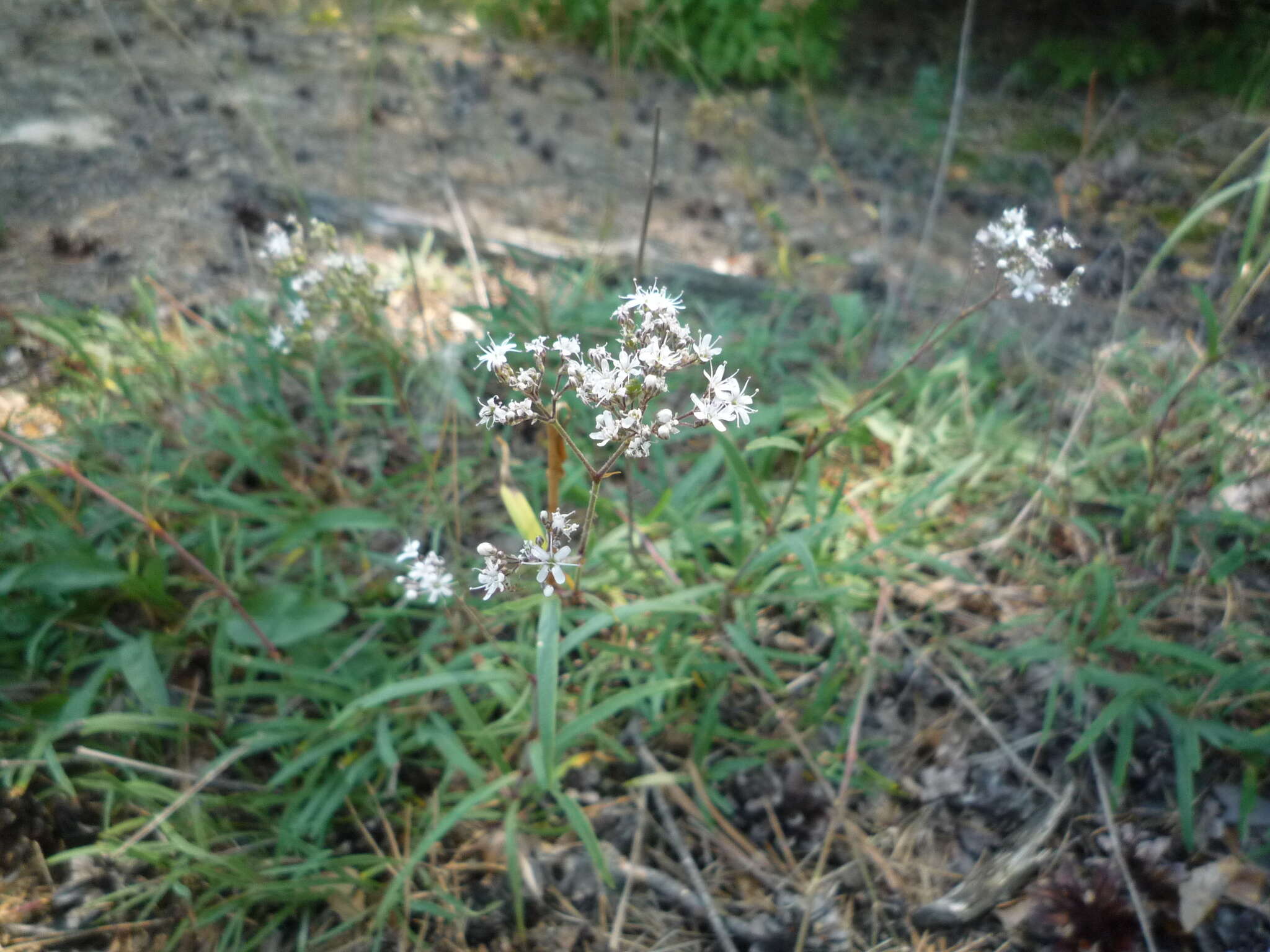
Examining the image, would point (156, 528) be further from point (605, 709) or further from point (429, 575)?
point (605, 709)

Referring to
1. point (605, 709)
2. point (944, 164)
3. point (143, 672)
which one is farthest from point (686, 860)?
point (944, 164)

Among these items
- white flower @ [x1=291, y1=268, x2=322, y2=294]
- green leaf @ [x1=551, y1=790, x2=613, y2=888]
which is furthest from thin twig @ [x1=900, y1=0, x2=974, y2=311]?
green leaf @ [x1=551, y1=790, x2=613, y2=888]

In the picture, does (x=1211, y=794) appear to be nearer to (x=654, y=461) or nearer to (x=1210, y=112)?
(x=654, y=461)

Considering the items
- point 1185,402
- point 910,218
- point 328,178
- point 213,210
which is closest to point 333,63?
point 328,178

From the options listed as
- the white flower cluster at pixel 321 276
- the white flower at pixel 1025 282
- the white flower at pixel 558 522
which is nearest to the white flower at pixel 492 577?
the white flower at pixel 558 522

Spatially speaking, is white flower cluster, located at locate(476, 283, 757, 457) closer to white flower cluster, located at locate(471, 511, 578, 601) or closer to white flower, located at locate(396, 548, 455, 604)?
white flower cluster, located at locate(471, 511, 578, 601)
